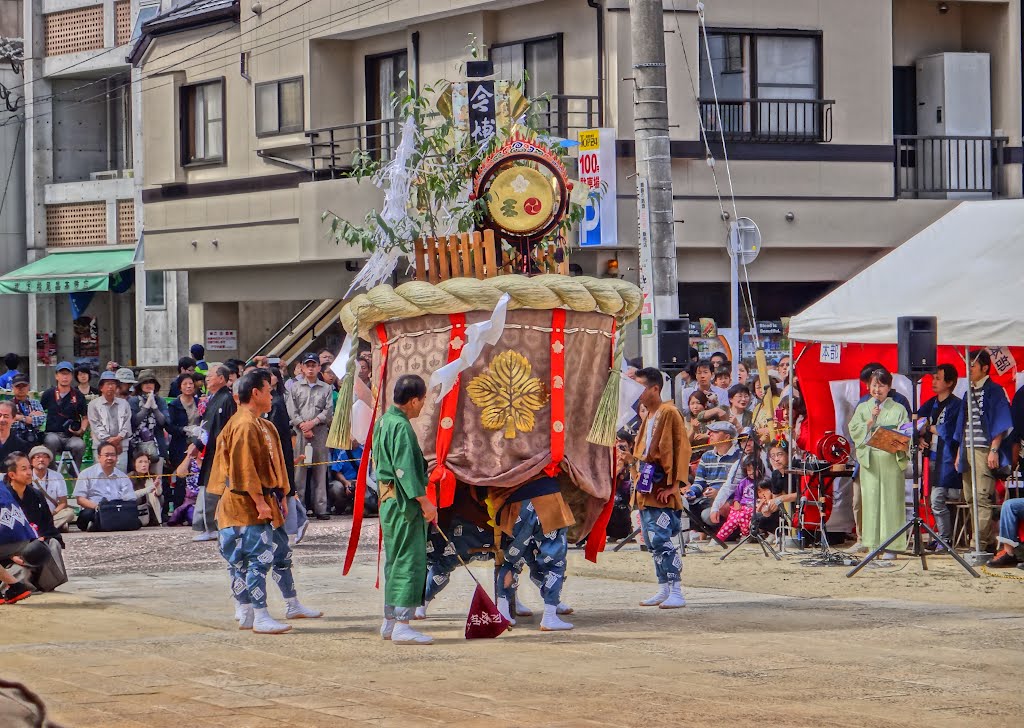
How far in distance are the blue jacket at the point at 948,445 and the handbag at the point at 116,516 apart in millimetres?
8640

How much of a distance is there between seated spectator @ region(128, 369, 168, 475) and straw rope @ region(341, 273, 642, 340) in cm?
803

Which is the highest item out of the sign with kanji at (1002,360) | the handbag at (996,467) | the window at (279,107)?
the window at (279,107)

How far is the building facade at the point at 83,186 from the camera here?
3450 centimetres

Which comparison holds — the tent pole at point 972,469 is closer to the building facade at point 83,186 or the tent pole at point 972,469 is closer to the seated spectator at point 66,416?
the seated spectator at point 66,416

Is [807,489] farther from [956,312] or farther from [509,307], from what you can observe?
[509,307]

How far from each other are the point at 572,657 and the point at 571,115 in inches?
572

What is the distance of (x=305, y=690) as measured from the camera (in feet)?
28.6

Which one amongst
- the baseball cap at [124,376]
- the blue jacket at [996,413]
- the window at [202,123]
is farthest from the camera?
the window at [202,123]

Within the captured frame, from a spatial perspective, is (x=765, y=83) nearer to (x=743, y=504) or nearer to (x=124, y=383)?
(x=743, y=504)

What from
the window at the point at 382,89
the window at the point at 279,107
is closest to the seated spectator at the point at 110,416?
the window at the point at 382,89

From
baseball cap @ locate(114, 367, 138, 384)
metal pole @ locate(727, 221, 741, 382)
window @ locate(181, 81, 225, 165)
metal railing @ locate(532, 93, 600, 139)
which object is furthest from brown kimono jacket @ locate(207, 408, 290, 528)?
window @ locate(181, 81, 225, 165)

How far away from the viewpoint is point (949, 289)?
48.0 ft

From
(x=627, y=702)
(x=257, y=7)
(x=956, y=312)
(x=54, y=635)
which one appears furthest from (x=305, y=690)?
(x=257, y=7)

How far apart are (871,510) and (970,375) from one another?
1.62 meters
